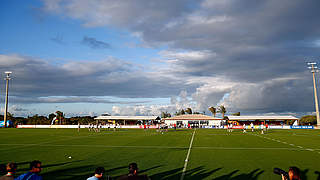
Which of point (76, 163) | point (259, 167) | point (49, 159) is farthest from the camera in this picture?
point (49, 159)

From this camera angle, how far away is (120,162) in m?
13.9

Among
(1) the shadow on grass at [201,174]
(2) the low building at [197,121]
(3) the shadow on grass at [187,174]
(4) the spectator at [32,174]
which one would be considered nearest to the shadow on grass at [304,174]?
(1) the shadow on grass at [201,174]

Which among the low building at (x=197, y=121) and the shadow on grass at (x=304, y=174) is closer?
the shadow on grass at (x=304, y=174)

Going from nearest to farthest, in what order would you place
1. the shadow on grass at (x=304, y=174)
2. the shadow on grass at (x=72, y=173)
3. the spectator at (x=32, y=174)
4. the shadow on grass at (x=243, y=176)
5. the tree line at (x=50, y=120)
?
the spectator at (x=32, y=174) → the shadow on grass at (x=243, y=176) → the shadow on grass at (x=72, y=173) → the shadow on grass at (x=304, y=174) → the tree line at (x=50, y=120)

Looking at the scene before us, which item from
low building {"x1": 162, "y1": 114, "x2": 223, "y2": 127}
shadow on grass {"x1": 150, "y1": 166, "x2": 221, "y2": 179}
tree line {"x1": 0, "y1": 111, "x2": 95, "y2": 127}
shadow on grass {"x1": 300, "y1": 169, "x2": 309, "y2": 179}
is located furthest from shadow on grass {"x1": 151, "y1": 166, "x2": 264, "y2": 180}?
tree line {"x1": 0, "y1": 111, "x2": 95, "y2": 127}

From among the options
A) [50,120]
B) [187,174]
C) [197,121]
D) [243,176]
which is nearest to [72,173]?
[187,174]

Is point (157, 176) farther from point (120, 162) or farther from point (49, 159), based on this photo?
point (49, 159)

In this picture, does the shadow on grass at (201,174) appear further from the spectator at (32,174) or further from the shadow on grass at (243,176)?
the spectator at (32,174)

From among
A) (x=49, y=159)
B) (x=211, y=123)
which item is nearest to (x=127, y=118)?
(x=211, y=123)

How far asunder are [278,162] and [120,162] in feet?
27.2

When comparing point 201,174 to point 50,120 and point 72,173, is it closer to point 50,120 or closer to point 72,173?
point 72,173

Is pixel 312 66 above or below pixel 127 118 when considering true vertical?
above

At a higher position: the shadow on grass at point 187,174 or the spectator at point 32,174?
the spectator at point 32,174

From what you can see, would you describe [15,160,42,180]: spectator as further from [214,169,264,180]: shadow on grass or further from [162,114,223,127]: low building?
[162,114,223,127]: low building
